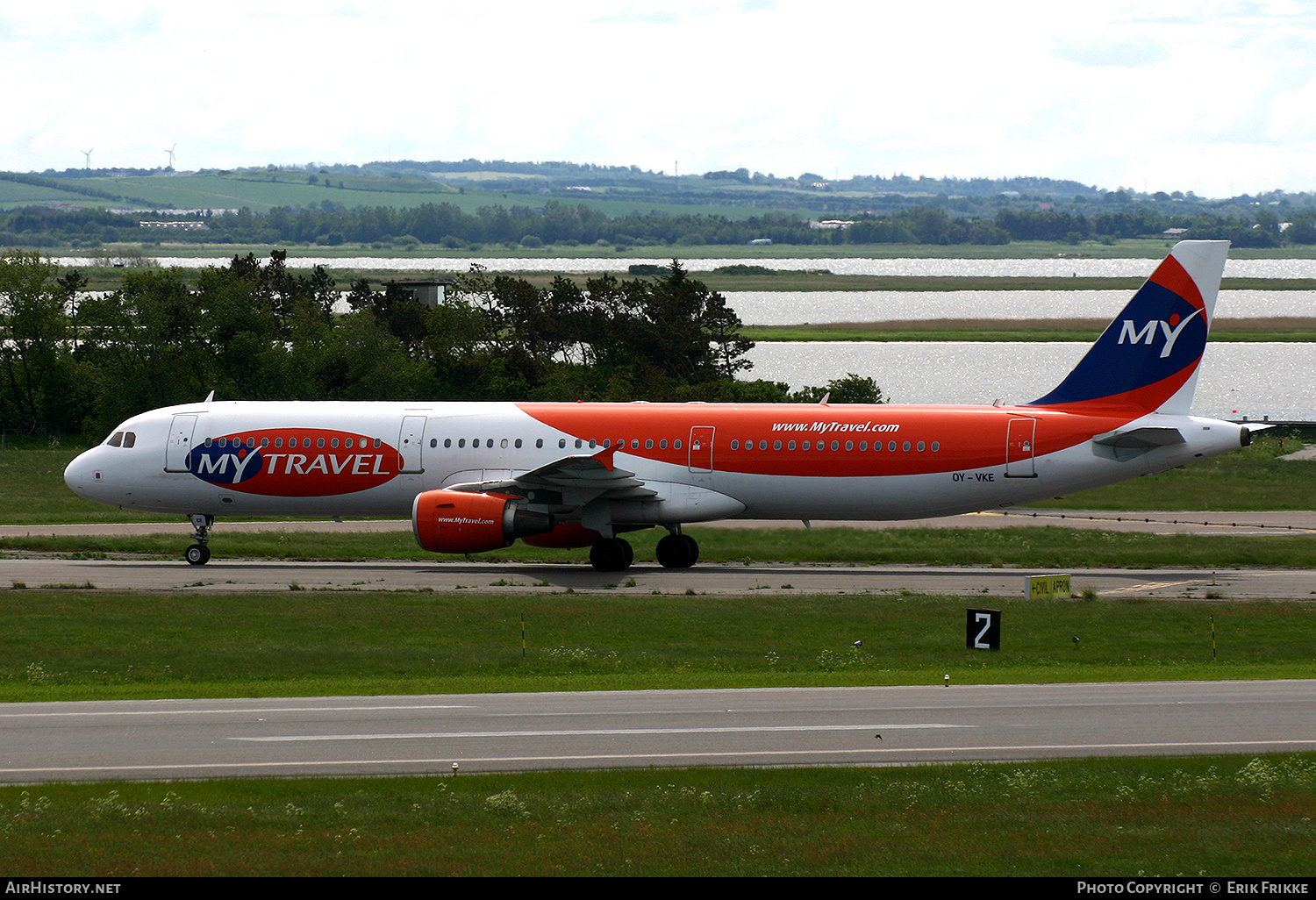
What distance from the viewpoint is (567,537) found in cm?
3850

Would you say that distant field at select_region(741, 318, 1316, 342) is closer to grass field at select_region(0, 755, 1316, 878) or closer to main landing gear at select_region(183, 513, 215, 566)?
main landing gear at select_region(183, 513, 215, 566)

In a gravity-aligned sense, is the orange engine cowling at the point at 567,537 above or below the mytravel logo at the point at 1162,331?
below

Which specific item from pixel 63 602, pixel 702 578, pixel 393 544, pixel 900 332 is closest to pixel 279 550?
pixel 393 544

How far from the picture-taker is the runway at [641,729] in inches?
712

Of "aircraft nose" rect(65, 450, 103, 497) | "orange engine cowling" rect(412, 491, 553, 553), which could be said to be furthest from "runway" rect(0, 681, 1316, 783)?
"aircraft nose" rect(65, 450, 103, 497)

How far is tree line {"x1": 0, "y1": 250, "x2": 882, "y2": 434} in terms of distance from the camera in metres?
69.3

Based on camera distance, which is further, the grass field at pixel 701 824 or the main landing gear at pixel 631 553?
the main landing gear at pixel 631 553

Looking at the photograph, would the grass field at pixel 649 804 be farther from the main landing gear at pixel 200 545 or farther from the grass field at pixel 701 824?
the main landing gear at pixel 200 545

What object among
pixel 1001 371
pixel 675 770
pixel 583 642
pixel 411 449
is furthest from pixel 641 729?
pixel 1001 371

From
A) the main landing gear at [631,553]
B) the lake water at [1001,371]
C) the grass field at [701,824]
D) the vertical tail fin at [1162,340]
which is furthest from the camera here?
the lake water at [1001,371]

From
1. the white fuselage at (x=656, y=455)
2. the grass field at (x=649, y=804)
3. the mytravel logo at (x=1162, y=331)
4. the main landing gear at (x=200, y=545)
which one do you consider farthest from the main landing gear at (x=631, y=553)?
the mytravel logo at (x=1162, y=331)

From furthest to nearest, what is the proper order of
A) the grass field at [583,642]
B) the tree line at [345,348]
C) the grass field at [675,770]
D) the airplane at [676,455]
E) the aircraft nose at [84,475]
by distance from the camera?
1. the tree line at [345,348]
2. the aircraft nose at [84,475]
3. the airplane at [676,455]
4. the grass field at [583,642]
5. the grass field at [675,770]

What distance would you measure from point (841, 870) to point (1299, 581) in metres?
27.0

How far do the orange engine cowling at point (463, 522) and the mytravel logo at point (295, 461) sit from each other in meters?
3.15
